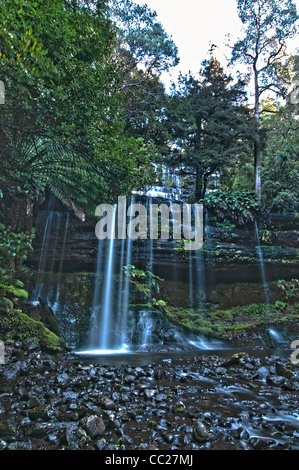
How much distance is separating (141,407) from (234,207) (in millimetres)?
11451

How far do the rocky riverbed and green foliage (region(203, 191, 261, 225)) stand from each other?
905 cm

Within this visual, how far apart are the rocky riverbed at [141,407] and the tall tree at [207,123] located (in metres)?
11.3

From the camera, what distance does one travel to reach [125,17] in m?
13.2

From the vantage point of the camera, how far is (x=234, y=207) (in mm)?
13039

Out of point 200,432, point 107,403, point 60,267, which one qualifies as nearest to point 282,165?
point 60,267

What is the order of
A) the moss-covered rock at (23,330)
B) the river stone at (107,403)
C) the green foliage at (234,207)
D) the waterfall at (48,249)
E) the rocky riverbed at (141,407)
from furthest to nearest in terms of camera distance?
1. the green foliage at (234,207)
2. the waterfall at (48,249)
3. the moss-covered rock at (23,330)
4. the river stone at (107,403)
5. the rocky riverbed at (141,407)

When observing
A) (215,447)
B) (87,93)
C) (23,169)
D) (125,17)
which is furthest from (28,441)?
(125,17)

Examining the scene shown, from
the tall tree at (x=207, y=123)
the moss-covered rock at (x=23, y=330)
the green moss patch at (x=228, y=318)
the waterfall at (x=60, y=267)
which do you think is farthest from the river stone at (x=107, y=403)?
the tall tree at (x=207, y=123)

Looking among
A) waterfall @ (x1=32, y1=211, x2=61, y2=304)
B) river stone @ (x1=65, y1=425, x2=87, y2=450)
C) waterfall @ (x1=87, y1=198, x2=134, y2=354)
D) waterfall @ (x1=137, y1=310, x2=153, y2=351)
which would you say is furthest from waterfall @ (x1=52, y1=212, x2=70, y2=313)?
river stone @ (x1=65, y1=425, x2=87, y2=450)

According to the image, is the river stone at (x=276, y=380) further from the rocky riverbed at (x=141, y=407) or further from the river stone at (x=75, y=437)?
the river stone at (x=75, y=437)

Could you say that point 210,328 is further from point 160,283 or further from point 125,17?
point 125,17

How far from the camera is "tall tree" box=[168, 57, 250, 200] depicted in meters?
13.6

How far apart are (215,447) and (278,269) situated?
36.9 feet

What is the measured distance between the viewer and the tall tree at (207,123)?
1361 centimetres
